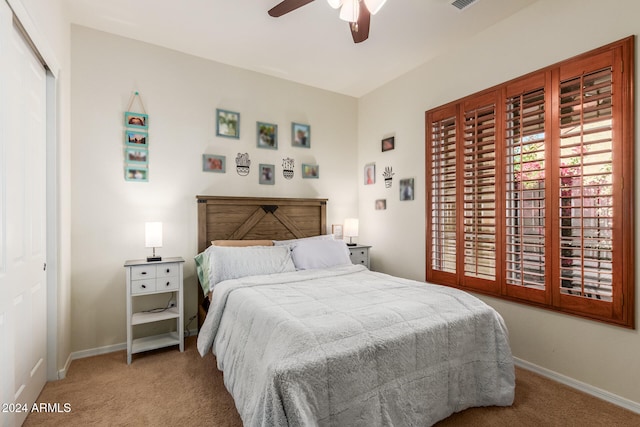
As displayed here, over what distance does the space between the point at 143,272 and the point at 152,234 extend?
1.13ft

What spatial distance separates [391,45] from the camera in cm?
Answer: 314

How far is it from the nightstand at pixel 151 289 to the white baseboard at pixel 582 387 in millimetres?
3054

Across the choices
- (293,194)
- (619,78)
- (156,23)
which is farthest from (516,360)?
(156,23)

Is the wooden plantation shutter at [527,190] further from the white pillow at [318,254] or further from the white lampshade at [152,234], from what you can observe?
the white lampshade at [152,234]

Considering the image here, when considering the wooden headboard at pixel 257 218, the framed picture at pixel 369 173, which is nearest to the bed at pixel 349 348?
the wooden headboard at pixel 257 218

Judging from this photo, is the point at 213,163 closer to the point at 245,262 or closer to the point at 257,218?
the point at 257,218

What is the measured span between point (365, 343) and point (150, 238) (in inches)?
→ 88.0

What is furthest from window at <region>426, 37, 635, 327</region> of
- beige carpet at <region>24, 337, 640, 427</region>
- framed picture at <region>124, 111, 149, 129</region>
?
framed picture at <region>124, 111, 149, 129</region>

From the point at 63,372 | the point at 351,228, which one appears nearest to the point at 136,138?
the point at 63,372

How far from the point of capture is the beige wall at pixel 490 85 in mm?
2133

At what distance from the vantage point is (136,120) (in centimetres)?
304

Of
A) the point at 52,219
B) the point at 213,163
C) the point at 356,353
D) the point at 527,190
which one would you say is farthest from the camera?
the point at 213,163

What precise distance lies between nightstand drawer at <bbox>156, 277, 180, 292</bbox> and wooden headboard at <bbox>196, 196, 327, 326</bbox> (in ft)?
1.45

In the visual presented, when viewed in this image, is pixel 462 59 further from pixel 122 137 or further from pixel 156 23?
pixel 122 137
